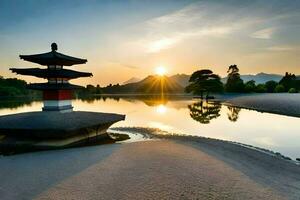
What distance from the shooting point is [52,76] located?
2389cm

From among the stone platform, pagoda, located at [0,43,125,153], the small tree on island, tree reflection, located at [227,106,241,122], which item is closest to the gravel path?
the stone platform

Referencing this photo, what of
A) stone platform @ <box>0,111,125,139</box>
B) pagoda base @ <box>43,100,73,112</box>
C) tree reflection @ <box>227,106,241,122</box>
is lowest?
tree reflection @ <box>227,106,241,122</box>

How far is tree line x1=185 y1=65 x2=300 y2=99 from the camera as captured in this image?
83.2m

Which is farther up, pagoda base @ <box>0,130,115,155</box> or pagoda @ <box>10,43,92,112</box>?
pagoda @ <box>10,43,92,112</box>

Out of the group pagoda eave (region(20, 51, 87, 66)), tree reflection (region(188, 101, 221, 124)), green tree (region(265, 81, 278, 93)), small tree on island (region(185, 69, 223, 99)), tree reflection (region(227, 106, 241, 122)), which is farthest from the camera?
green tree (region(265, 81, 278, 93))

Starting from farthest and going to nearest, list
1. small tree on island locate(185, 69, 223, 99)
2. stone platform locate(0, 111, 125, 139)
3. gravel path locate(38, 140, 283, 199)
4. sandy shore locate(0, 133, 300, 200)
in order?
small tree on island locate(185, 69, 223, 99) → stone platform locate(0, 111, 125, 139) → sandy shore locate(0, 133, 300, 200) → gravel path locate(38, 140, 283, 199)

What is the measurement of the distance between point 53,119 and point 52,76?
4.71m

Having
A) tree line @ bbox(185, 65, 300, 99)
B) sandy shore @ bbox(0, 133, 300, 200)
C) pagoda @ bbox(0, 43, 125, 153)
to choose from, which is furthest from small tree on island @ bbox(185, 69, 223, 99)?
sandy shore @ bbox(0, 133, 300, 200)

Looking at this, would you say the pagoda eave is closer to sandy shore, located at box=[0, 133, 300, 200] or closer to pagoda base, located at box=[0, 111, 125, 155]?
pagoda base, located at box=[0, 111, 125, 155]

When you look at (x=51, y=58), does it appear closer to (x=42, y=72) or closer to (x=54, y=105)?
(x=42, y=72)

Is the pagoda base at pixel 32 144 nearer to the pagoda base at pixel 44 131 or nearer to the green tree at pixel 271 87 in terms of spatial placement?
the pagoda base at pixel 44 131

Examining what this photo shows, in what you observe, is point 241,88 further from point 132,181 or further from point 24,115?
point 132,181

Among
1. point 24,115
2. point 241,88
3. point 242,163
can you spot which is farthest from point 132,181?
point 241,88

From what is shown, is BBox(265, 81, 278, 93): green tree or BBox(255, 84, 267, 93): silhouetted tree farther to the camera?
BBox(265, 81, 278, 93): green tree
